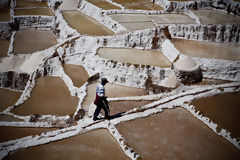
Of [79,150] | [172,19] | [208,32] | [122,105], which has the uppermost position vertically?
[172,19]

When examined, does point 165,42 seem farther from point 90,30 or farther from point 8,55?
point 8,55

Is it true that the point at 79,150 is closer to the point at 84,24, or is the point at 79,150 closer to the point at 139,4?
the point at 84,24

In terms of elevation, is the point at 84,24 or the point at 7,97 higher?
the point at 84,24

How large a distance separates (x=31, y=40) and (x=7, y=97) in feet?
17.0

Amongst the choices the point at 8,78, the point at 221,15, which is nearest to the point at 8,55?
the point at 8,78

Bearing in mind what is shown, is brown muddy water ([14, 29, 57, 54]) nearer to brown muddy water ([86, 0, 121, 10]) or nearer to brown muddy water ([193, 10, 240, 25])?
brown muddy water ([86, 0, 121, 10])

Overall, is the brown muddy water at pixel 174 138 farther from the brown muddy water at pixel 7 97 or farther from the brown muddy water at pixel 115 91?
the brown muddy water at pixel 7 97

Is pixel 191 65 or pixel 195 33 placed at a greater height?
pixel 195 33

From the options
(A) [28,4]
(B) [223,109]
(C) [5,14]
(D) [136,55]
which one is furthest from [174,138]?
(A) [28,4]

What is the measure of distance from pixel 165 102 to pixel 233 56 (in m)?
6.46

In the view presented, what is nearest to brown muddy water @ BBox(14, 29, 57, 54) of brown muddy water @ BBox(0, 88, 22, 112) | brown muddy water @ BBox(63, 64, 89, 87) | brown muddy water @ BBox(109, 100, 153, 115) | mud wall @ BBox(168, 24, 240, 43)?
brown muddy water @ BBox(0, 88, 22, 112)

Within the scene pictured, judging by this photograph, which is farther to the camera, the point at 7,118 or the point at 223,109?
the point at 7,118

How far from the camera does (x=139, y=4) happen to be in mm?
17312

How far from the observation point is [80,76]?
1105cm
